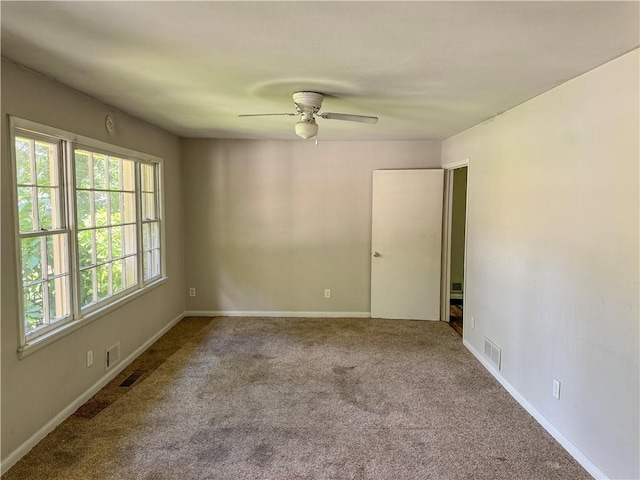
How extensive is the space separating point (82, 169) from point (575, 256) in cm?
341

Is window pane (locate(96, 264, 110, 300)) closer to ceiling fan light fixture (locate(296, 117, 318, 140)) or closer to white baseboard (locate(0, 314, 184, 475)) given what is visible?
white baseboard (locate(0, 314, 184, 475))

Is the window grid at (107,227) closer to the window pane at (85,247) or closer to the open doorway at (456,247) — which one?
the window pane at (85,247)

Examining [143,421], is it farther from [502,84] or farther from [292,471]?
[502,84]

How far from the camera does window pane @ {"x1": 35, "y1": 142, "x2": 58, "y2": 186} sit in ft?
8.41

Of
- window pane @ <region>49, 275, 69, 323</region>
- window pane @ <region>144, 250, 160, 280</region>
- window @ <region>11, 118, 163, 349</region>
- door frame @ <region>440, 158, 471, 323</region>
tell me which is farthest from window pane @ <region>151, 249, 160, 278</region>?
door frame @ <region>440, 158, 471, 323</region>

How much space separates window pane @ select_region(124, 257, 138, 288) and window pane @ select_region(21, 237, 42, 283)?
1187 millimetres

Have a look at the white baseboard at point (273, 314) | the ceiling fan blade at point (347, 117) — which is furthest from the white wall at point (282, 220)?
the ceiling fan blade at point (347, 117)

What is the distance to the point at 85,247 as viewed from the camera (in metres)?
3.06

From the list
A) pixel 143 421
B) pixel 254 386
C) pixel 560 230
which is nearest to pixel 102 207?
pixel 143 421

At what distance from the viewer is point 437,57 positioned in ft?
6.79

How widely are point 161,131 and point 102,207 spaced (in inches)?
56.9

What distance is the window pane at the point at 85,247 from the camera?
2986 mm

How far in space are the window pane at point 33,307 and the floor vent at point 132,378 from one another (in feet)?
3.10

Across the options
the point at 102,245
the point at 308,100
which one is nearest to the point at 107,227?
the point at 102,245
